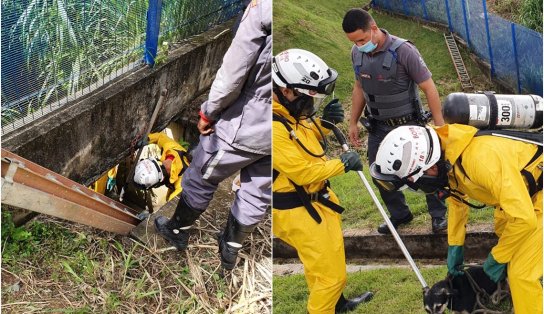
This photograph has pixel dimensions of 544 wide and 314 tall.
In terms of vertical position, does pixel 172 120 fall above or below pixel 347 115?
below

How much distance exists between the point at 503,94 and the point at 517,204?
312mm

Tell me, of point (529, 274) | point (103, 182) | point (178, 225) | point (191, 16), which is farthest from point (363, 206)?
point (191, 16)

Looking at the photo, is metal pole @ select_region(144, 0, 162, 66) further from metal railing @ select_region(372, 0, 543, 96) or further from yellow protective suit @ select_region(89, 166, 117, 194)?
metal railing @ select_region(372, 0, 543, 96)

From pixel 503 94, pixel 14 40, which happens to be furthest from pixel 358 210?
pixel 14 40

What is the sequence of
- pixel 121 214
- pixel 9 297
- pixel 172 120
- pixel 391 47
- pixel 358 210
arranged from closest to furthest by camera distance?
pixel 391 47, pixel 358 210, pixel 9 297, pixel 121 214, pixel 172 120

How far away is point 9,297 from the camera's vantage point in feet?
12.7

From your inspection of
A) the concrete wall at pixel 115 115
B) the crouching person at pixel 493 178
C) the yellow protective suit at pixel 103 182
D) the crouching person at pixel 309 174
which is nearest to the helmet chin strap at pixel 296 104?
the crouching person at pixel 309 174

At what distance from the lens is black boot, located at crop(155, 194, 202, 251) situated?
4281 millimetres

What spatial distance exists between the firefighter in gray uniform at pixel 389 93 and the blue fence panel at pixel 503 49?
0.90ft

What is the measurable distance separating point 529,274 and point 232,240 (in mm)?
2575

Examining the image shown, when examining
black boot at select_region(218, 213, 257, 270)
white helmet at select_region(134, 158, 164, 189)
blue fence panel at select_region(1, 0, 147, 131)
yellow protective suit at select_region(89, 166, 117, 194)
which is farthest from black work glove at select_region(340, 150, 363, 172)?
yellow protective suit at select_region(89, 166, 117, 194)

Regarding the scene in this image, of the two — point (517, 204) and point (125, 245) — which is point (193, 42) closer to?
point (125, 245)

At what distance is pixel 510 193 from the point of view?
1826mm

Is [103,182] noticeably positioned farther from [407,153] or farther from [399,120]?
[407,153]
